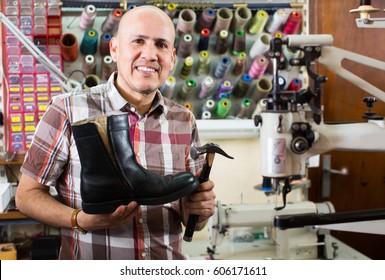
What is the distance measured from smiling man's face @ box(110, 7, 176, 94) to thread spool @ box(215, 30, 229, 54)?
1.14 ft

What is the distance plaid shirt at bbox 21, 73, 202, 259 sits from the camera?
0.68m

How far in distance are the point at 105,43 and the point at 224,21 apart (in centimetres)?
29

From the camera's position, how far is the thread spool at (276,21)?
0.98m

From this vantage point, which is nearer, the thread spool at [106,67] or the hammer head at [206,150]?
the hammer head at [206,150]

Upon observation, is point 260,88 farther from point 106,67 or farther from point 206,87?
point 106,67

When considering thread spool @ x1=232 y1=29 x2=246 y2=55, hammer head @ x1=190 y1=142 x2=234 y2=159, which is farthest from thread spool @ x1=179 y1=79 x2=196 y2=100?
hammer head @ x1=190 y1=142 x2=234 y2=159

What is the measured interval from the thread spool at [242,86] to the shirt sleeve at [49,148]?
50 cm

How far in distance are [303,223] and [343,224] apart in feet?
0.28

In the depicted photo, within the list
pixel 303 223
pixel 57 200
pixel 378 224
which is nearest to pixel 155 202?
pixel 57 200

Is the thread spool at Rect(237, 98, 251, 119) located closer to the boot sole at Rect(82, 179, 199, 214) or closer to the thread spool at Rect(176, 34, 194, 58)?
the thread spool at Rect(176, 34, 194, 58)

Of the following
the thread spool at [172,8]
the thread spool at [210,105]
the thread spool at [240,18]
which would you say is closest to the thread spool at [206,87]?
the thread spool at [210,105]

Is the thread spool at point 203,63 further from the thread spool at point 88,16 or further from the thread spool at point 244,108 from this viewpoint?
the thread spool at point 88,16

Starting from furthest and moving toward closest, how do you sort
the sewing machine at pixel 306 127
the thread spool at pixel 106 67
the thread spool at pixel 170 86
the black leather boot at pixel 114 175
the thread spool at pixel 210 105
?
the thread spool at pixel 210 105 → the thread spool at pixel 170 86 → the thread spool at pixel 106 67 → the sewing machine at pixel 306 127 → the black leather boot at pixel 114 175

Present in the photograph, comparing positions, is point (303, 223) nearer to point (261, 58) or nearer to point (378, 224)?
point (378, 224)
